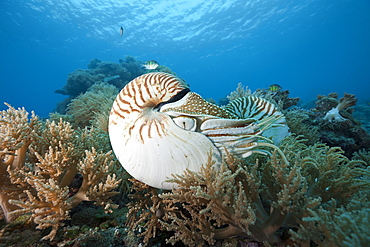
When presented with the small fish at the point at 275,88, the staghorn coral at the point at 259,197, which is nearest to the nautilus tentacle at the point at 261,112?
the staghorn coral at the point at 259,197

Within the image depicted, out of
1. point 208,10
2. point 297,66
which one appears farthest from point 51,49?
point 297,66

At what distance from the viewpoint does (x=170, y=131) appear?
1514mm

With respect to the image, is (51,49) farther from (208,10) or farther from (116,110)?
(116,110)

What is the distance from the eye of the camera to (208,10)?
117 feet

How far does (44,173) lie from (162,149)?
1308 millimetres

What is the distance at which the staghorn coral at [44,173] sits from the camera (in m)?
1.56

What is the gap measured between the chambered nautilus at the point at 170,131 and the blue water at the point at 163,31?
36.9 metres

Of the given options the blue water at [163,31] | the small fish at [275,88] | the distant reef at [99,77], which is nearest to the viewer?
the small fish at [275,88]

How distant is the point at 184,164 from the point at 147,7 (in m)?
39.8

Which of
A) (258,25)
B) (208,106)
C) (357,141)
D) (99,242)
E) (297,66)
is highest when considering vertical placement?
(297,66)

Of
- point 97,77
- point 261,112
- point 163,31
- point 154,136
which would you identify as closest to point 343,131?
point 261,112

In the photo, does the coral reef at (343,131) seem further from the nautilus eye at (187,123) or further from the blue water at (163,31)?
the blue water at (163,31)

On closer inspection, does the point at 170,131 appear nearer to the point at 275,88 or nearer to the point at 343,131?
the point at 275,88

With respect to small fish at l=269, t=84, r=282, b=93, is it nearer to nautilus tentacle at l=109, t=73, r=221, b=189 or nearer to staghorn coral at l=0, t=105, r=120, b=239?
nautilus tentacle at l=109, t=73, r=221, b=189
